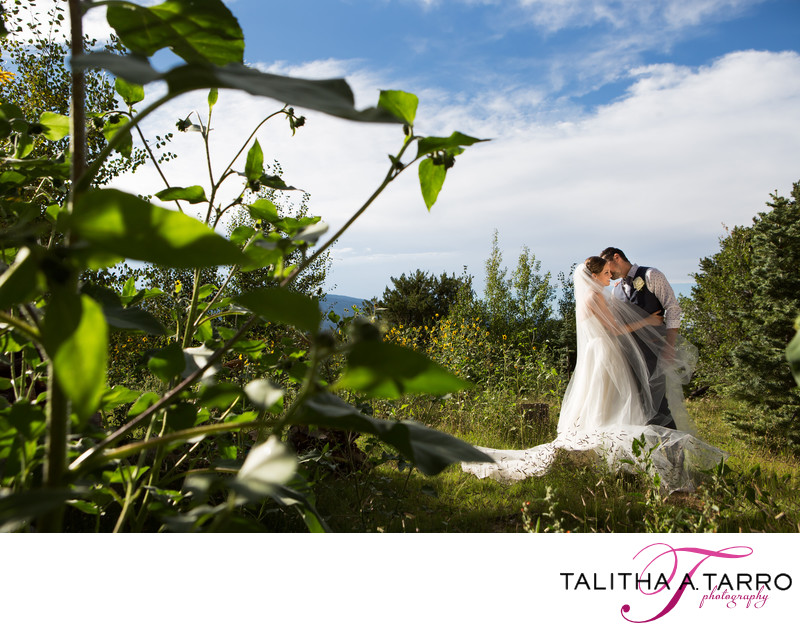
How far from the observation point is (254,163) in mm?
794

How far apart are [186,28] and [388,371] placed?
1.14 ft

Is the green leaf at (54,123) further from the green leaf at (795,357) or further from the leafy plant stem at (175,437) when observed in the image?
the green leaf at (795,357)

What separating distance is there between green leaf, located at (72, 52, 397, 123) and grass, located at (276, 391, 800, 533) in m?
1.38

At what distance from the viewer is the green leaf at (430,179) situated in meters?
0.54

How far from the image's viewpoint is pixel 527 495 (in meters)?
2.87

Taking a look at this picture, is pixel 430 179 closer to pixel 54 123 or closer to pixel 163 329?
pixel 163 329

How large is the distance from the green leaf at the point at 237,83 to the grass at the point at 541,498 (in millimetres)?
1378

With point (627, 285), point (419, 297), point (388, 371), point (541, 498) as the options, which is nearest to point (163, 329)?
point (388, 371)

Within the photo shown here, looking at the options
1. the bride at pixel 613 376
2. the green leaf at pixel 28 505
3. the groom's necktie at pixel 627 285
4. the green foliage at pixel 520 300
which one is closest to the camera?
the green leaf at pixel 28 505

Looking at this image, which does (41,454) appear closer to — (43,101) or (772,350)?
(43,101)

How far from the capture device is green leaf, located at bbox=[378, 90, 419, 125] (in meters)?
0.50

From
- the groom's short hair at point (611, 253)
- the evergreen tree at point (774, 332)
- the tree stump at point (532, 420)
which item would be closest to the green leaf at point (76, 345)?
the tree stump at point (532, 420)
